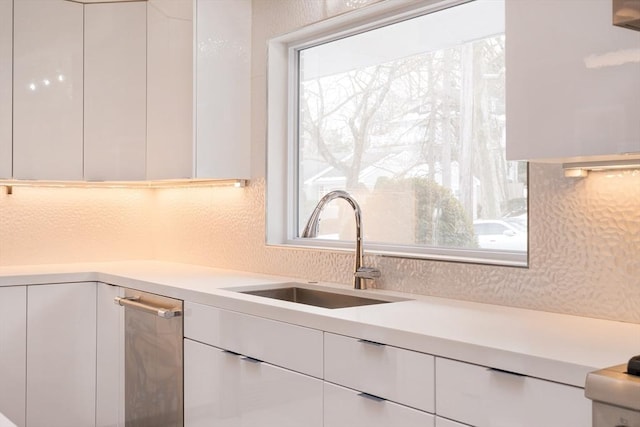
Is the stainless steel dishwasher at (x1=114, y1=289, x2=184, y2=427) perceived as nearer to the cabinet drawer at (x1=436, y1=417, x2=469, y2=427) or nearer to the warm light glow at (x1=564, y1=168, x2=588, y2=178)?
the cabinet drawer at (x1=436, y1=417, x2=469, y2=427)

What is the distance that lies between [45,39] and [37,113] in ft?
1.22

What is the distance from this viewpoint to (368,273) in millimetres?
2580

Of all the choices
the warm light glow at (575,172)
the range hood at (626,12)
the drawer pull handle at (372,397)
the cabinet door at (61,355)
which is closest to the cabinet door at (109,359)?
the cabinet door at (61,355)

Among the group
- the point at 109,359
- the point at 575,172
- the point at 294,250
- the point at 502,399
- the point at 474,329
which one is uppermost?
the point at 575,172

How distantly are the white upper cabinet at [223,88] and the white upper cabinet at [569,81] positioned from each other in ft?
5.70

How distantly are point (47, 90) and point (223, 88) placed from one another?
932 millimetres

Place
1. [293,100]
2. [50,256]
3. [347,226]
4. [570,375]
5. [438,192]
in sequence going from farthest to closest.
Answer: [50,256]
[293,100]
[347,226]
[438,192]
[570,375]

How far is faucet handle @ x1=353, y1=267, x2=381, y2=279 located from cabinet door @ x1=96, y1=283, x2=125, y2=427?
1159 mm

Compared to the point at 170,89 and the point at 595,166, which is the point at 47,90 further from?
the point at 595,166

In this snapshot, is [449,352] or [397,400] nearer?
[449,352]

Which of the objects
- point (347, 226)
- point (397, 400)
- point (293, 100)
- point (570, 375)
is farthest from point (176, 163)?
point (570, 375)

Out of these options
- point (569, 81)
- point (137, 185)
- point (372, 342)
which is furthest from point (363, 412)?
point (137, 185)

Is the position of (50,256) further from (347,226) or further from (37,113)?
(347,226)

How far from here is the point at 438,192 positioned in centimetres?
265
